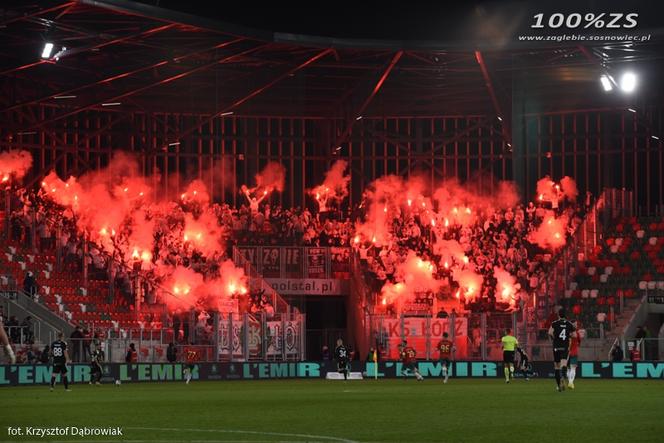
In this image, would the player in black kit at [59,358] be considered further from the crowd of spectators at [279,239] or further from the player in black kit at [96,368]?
the crowd of spectators at [279,239]

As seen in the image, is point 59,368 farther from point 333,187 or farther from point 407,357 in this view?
point 333,187

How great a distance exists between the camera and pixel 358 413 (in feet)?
81.9

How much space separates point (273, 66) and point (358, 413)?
32.7m

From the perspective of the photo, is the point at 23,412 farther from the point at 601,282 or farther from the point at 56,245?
Result: the point at 601,282

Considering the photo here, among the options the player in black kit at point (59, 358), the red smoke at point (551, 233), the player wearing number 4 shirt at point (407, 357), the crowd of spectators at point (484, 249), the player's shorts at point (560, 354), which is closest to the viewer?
the player's shorts at point (560, 354)

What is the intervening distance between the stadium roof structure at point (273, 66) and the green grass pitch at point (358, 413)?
15.8 meters

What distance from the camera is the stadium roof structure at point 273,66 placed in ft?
157

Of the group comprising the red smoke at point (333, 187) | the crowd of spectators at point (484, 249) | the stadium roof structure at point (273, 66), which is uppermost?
the stadium roof structure at point (273, 66)

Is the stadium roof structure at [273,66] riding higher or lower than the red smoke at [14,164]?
higher

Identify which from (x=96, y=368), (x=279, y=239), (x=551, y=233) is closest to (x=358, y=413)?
(x=96, y=368)

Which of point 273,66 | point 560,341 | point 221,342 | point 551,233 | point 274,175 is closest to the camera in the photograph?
point 560,341

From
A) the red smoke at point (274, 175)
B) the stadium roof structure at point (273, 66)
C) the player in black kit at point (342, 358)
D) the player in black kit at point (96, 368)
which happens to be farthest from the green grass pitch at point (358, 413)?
the red smoke at point (274, 175)

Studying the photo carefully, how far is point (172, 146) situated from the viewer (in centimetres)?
6756

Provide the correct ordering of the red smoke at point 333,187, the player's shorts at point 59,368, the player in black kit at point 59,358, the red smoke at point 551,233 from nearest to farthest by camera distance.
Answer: the player in black kit at point 59,358 → the player's shorts at point 59,368 → the red smoke at point 551,233 → the red smoke at point 333,187
